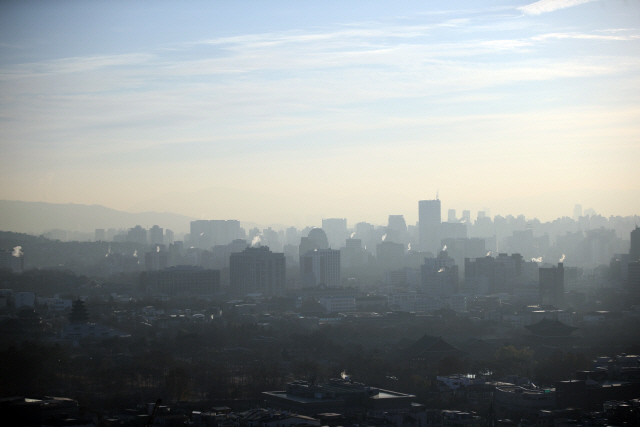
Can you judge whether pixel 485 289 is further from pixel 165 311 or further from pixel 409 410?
pixel 409 410

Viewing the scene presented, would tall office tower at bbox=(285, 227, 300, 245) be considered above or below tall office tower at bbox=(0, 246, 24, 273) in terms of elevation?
above

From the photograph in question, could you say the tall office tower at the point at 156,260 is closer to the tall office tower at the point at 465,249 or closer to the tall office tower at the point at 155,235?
the tall office tower at the point at 155,235

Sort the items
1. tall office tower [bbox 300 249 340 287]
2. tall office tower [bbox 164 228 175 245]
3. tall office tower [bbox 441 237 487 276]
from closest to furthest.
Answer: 1. tall office tower [bbox 300 249 340 287]
2. tall office tower [bbox 441 237 487 276]
3. tall office tower [bbox 164 228 175 245]

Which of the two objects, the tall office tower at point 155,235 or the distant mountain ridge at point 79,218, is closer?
the distant mountain ridge at point 79,218

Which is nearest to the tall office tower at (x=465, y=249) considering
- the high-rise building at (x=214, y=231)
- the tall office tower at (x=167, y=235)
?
the high-rise building at (x=214, y=231)

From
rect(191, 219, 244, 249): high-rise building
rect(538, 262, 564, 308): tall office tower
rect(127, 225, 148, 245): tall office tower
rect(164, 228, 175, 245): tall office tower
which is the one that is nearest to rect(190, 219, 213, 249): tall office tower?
rect(191, 219, 244, 249): high-rise building

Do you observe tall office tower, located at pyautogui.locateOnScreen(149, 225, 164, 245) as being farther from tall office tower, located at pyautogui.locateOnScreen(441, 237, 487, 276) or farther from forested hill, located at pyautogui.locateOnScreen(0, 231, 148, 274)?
tall office tower, located at pyautogui.locateOnScreen(441, 237, 487, 276)
